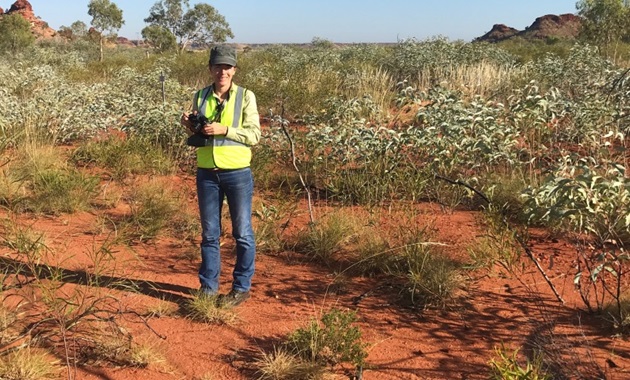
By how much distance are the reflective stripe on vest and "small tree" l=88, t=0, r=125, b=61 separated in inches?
1524

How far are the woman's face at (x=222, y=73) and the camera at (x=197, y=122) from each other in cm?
23

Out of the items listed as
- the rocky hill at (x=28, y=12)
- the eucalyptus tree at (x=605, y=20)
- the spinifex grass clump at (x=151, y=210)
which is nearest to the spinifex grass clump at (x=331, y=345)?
the spinifex grass clump at (x=151, y=210)

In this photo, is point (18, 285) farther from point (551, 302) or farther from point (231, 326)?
point (551, 302)

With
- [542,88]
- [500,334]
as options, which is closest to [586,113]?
[500,334]

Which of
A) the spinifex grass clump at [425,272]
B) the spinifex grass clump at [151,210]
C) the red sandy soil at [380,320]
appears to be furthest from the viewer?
the spinifex grass clump at [151,210]

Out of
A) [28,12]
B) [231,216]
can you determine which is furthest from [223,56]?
[28,12]

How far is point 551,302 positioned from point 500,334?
22.9 inches

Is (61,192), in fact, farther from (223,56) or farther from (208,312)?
(223,56)

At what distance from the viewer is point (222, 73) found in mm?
2961

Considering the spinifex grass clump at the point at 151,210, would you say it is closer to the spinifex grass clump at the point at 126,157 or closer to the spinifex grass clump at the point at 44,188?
the spinifex grass clump at the point at 44,188

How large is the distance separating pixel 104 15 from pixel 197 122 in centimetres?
4018

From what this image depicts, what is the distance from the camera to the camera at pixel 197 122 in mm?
2928

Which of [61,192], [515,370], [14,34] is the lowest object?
[515,370]

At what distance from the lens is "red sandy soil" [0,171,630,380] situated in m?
2.58
